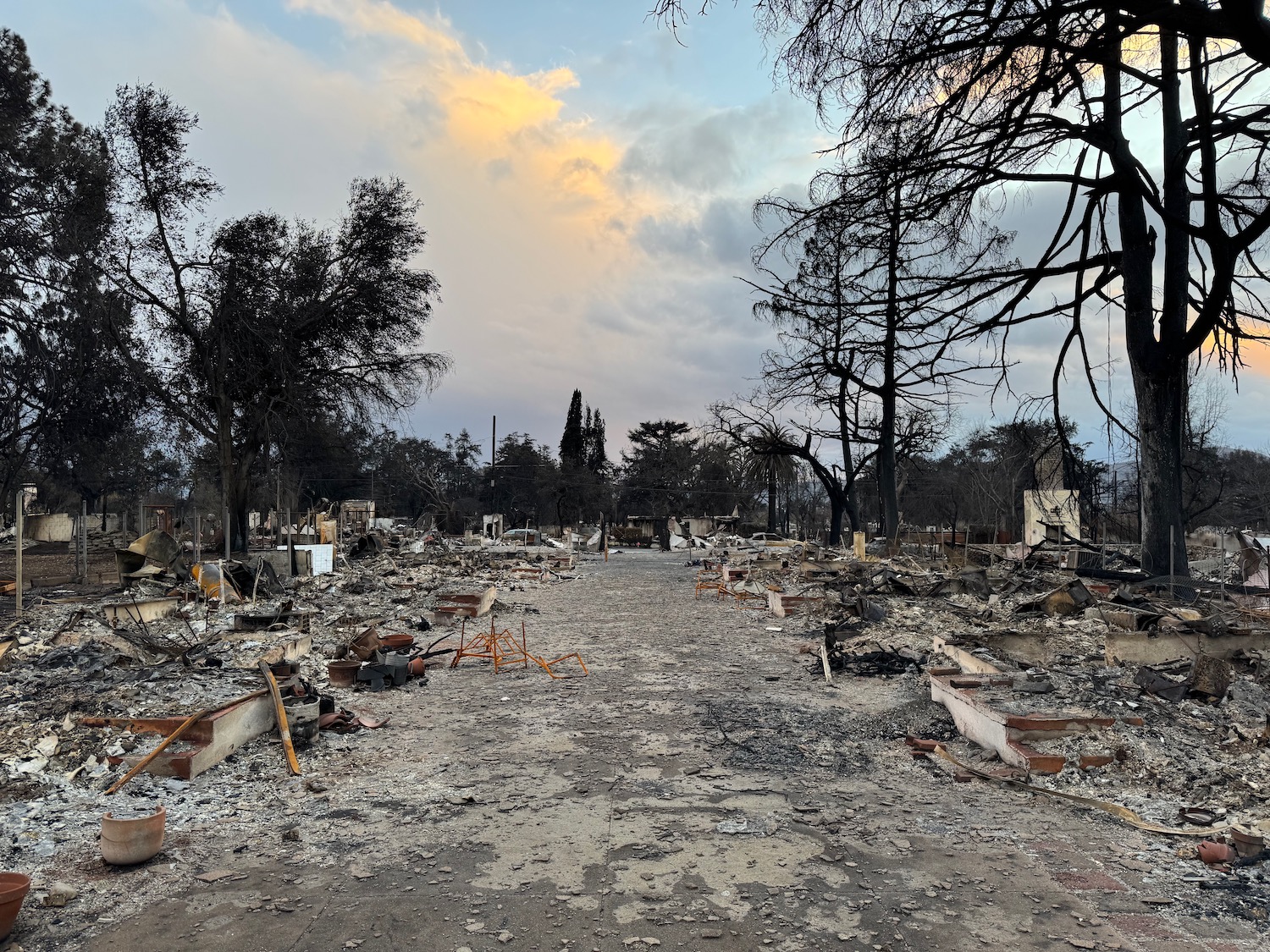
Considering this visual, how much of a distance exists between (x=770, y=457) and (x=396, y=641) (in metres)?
28.2

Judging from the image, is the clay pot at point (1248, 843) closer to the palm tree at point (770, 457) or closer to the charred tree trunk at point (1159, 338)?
the charred tree trunk at point (1159, 338)

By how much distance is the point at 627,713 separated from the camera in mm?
6648

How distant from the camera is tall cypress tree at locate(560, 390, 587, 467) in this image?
217 ft

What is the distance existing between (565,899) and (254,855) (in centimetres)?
160

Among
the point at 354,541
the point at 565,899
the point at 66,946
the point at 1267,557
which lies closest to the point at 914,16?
the point at 565,899

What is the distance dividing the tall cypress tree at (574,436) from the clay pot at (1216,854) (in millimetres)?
62002

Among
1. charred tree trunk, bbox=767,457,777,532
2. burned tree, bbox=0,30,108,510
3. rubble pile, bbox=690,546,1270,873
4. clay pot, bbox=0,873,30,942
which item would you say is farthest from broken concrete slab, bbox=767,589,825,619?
charred tree trunk, bbox=767,457,777,532

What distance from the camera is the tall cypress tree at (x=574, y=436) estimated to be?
2606 inches

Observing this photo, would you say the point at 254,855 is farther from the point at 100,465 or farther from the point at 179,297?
the point at 100,465

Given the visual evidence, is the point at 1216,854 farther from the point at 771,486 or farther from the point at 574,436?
the point at 574,436

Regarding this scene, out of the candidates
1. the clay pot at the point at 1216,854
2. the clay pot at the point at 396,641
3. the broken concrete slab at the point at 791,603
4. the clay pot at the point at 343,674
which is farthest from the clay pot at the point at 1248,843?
the broken concrete slab at the point at 791,603

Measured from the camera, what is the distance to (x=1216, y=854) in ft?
11.9

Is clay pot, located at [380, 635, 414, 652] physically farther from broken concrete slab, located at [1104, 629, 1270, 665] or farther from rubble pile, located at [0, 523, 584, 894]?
broken concrete slab, located at [1104, 629, 1270, 665]

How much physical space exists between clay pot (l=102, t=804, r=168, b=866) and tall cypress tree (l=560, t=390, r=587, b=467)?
6161cm
